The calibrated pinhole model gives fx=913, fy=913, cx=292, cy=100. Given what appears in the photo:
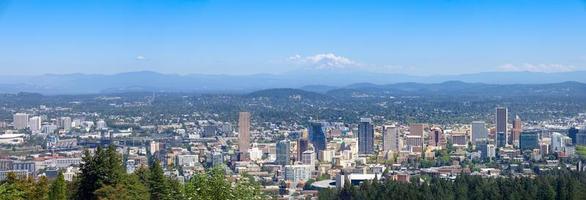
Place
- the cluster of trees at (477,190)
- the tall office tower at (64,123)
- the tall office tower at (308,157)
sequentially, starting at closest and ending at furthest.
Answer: the cluster of trees at (477,190), the tall office tower at (308,157), the tall office tower at (64,123)

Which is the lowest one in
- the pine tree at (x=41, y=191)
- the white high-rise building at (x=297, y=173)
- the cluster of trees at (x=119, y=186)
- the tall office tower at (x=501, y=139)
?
the white high-rise building at (x=297, y=173)

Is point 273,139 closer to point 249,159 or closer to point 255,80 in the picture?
point 249,159

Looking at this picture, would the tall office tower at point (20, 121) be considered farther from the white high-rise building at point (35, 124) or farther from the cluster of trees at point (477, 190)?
the cluster of trees at point (477, 190)

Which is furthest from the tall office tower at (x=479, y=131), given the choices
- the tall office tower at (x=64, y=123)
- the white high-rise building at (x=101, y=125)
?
the tall office tower at (x=64, y=123)

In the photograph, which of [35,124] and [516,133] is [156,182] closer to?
[516,133]

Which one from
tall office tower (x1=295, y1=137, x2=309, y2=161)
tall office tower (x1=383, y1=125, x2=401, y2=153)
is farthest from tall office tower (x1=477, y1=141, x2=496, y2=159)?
tall office tower (x1=295, y1=137, x2=309, y2=161)

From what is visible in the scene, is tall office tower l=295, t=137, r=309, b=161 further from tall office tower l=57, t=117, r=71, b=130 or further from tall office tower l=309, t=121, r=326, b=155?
tall office tower l=57, t=117, r=71, b=130
